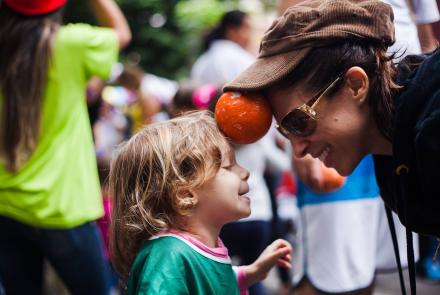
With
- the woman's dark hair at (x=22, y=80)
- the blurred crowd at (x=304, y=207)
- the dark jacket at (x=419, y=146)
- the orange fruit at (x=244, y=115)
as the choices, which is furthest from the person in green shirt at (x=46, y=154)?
the dark jacket at (x=419, y=146)

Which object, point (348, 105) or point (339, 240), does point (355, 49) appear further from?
point (339, 240)

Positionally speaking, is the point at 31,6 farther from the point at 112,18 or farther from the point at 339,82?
the point at 339,82

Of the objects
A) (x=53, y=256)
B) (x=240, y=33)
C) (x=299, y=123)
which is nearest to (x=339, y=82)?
(x=299, y=123)

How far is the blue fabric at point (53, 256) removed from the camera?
283cm

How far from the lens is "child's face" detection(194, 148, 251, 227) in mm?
1912

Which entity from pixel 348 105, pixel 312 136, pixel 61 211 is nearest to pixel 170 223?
pixel 312 136

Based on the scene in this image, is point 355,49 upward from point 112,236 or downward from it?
upward

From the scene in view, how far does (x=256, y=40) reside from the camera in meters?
7.21

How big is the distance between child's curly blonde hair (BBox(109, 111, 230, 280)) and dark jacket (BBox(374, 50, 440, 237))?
0.53 m

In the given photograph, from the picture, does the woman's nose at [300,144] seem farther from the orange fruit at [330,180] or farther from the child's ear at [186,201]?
the orange fruit at [330,180]

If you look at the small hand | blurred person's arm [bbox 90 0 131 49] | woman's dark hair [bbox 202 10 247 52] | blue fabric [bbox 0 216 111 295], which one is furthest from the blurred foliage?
the small hand

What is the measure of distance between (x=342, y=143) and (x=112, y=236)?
2.33 feet

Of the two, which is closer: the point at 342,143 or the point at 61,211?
the point at 342,143

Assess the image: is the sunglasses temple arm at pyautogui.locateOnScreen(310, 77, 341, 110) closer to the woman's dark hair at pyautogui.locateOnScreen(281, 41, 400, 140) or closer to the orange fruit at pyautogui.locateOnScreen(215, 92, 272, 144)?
the woman's dark hair at pyautogui.locateOnScreen(281, 41, 400, 140)
